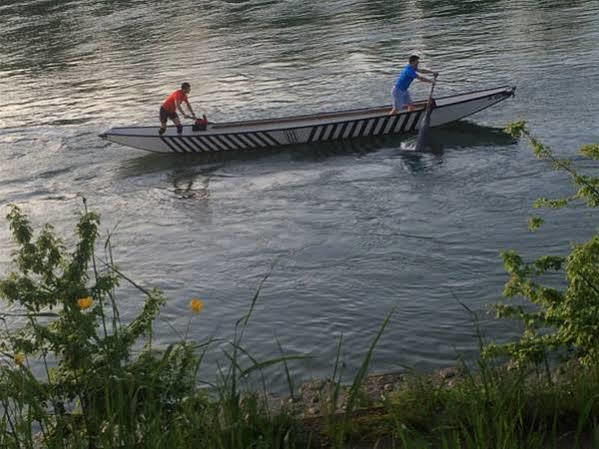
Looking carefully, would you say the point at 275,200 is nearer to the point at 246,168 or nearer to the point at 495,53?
the point at 246,168

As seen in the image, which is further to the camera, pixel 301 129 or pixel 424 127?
pixel 301 129

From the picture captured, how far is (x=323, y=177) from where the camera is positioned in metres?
21.7

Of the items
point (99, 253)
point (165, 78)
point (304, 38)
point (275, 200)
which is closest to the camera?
point (99, 253)

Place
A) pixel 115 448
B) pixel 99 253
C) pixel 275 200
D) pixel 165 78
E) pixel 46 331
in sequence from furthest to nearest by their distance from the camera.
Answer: pixel 165 78 → pixel 275 200 → pixel 99 253 → pixel 46 331 → pixel 115 448

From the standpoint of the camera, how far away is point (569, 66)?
28688 mm

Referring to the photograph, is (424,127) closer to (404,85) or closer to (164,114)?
(404,85)

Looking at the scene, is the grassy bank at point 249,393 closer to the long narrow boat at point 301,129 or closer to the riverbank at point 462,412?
the riverbank at point 462,412

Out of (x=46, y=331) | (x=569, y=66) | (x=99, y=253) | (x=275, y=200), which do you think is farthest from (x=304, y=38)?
(x=46, y=331)

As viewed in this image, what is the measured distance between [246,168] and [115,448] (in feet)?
59.7

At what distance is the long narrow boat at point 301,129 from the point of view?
2352 centimetres

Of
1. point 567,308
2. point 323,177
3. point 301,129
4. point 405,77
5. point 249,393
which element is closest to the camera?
point 249,393

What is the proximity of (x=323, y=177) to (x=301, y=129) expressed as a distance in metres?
2.29

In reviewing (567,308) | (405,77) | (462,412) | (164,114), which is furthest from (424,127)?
(462,412)

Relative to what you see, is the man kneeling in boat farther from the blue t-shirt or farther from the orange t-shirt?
the blue t-shirt
